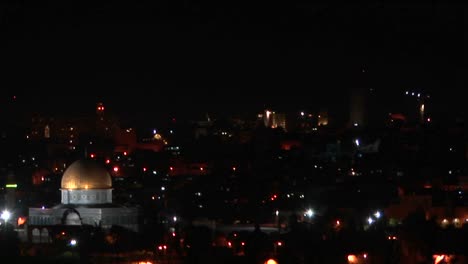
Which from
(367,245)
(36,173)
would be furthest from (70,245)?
(36,173)

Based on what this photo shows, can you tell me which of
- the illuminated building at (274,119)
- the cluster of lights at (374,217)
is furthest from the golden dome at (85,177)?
the illuminated building at (274,119)

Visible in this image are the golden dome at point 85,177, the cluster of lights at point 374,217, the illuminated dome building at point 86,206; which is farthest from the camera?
the golden dome at point 85,177

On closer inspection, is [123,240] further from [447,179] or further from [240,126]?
[240,126]

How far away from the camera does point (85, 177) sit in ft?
146

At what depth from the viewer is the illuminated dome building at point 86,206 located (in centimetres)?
4425

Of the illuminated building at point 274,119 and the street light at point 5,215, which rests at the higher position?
the illuminated building at point 274,119

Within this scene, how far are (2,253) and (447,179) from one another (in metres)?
27.8

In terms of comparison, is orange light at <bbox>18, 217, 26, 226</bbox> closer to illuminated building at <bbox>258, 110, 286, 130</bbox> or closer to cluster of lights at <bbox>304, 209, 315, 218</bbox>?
cluster of lights at <bbox>304, 209, 315, 218</bbox>

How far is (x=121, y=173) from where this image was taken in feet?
229

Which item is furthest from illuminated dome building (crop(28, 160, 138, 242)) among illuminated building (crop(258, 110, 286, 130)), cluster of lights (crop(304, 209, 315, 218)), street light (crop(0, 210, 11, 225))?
illuminated building (crop(258, 110, 286, 130))

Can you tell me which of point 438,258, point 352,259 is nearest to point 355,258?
point 352,259

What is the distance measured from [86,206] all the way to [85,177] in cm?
96

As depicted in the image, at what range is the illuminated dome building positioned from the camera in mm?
44250

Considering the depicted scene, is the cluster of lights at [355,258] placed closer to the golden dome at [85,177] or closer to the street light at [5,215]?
the street light at [5,215]
